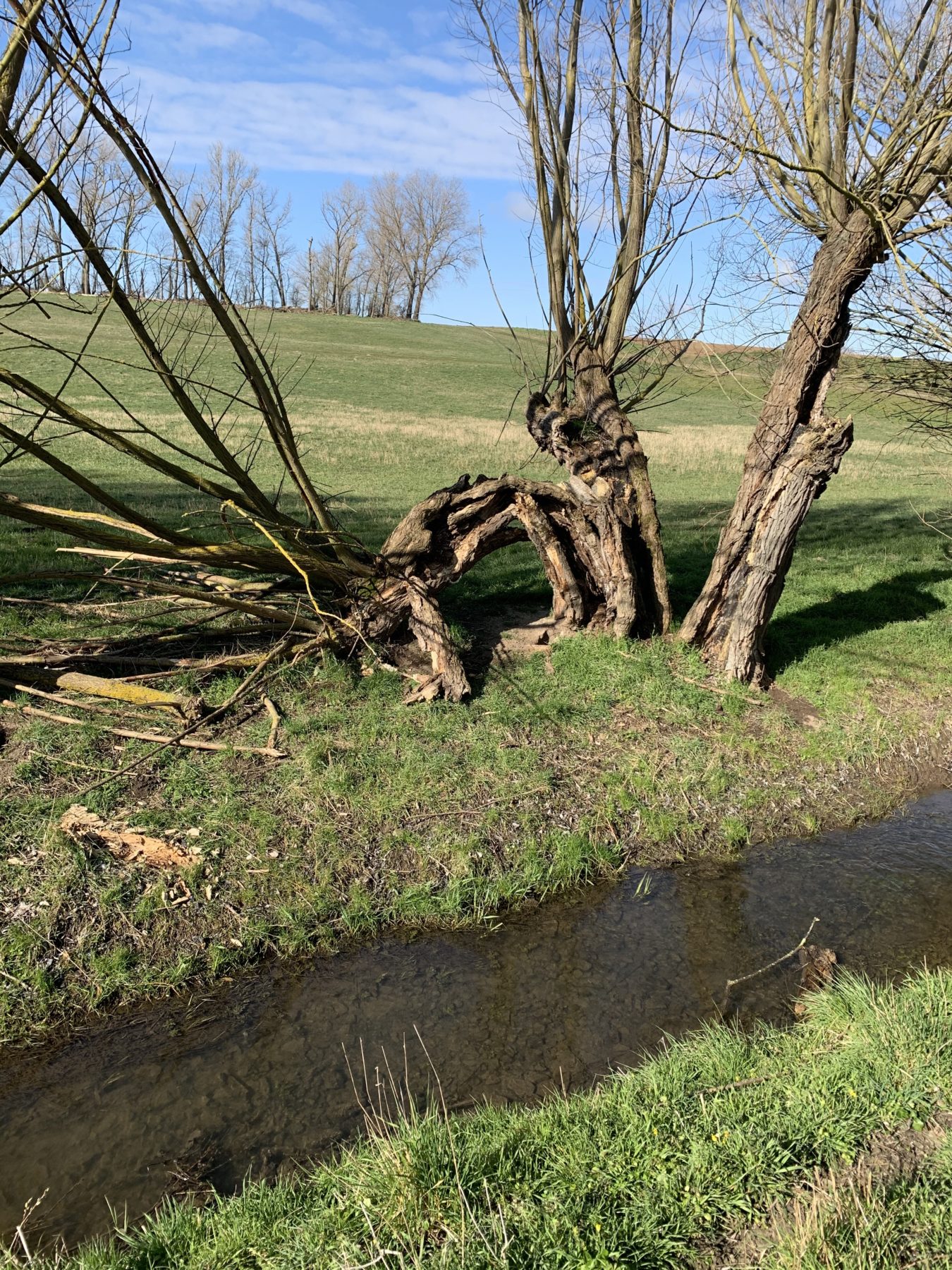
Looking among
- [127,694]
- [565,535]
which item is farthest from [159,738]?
[565,535]

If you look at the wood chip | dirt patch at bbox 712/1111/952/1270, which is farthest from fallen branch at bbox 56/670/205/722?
dirt patch at bbox 712/1111/952/1270

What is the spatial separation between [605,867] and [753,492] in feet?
11.9

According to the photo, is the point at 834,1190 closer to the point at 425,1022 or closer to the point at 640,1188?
the point at 640,1188

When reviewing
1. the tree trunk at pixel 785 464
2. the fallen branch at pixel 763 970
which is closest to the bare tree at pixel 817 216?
the tree trunk at pixel 785 464

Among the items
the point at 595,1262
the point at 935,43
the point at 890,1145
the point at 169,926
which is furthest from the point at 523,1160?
the point at 935,43

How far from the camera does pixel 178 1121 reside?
405 centimetres

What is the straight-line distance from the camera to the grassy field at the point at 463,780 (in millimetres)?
5145

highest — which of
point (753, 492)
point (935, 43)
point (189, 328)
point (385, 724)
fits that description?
point (935, 43)

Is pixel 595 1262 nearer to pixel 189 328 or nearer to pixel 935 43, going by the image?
pixel 189 328

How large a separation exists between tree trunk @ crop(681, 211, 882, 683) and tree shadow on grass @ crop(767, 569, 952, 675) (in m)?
0.84

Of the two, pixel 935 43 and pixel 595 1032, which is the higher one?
pixel 935 43

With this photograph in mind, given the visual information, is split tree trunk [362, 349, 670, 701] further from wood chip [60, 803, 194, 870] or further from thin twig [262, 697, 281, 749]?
wood chip [60, 803, 194, 870]

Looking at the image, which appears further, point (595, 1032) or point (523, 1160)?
point (595, 1032)

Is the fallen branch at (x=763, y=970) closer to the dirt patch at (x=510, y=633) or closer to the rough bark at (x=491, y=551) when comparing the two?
the rough bark at (x=491, y=551)
